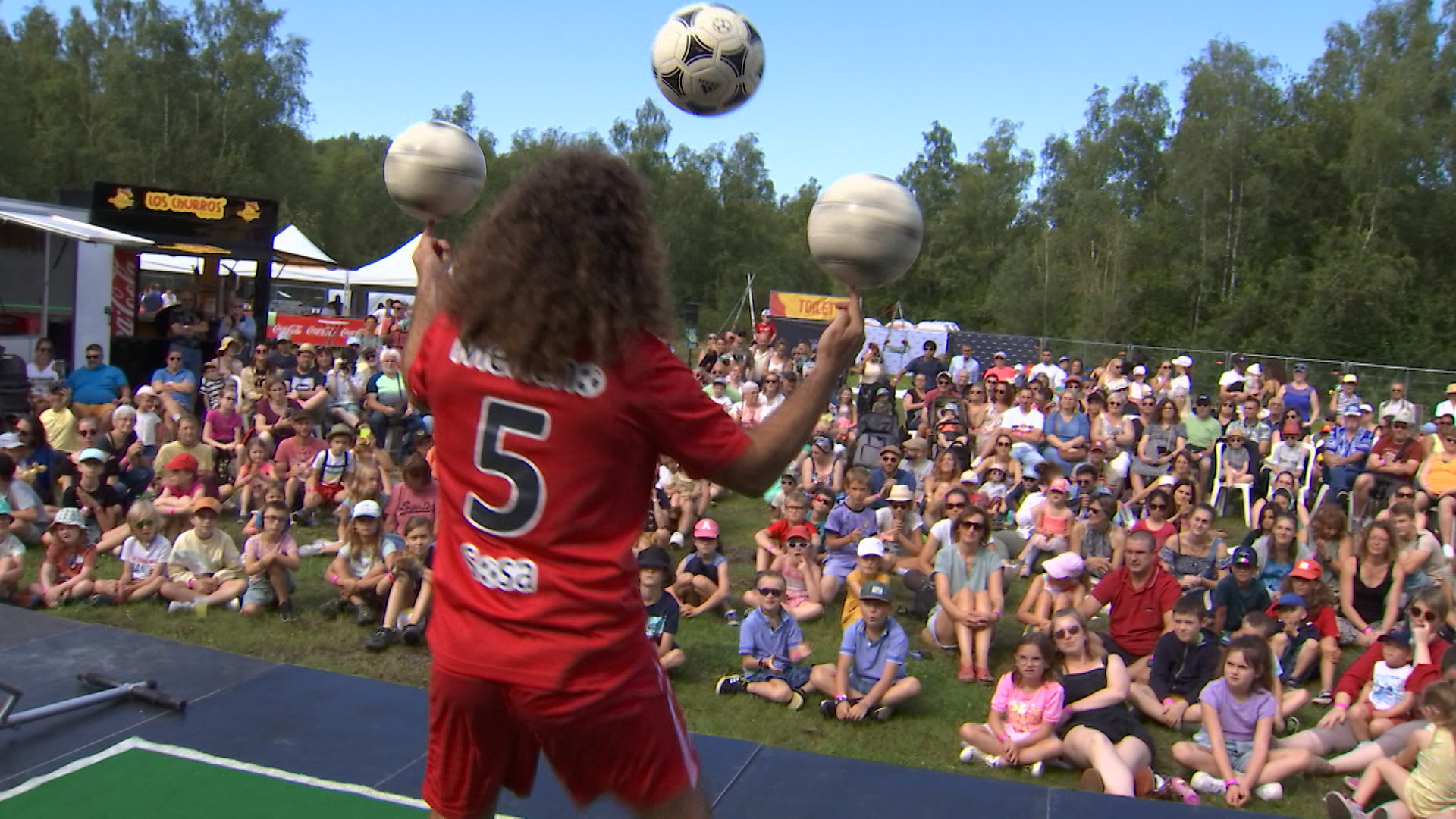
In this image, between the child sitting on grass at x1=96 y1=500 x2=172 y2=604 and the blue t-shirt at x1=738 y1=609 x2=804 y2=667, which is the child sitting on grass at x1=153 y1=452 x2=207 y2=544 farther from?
the blue t-shirt at x1=738 y1=609 x2=804 y2=667

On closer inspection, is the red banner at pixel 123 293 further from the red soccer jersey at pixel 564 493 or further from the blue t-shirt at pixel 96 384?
the red soccer jersey at pixel 564 493

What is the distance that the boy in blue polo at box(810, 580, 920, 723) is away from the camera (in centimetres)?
590

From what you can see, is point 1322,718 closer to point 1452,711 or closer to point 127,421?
point 1452,711

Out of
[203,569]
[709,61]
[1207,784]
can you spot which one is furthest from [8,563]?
[1207,784]

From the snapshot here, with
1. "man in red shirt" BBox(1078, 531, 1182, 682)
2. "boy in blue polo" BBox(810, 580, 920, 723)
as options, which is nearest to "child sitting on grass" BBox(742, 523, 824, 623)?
"boy in blue polo" BBox(810, 580, 920, 723)

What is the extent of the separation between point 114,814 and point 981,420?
367 inches

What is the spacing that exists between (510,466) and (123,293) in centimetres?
1473

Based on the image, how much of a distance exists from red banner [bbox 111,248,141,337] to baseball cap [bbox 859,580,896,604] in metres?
12.1

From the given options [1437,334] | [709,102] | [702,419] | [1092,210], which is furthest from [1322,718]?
[1092,210]

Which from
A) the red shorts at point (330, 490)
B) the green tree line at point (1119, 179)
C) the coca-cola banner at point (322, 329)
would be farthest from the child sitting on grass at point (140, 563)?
the green tree line at point (1119, 179)

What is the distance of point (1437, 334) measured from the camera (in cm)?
3120

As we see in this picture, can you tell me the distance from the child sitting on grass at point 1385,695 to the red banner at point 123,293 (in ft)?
46.9

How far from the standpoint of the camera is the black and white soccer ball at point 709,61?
11.1 ft

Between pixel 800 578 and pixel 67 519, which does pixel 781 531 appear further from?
pixel 67 519
